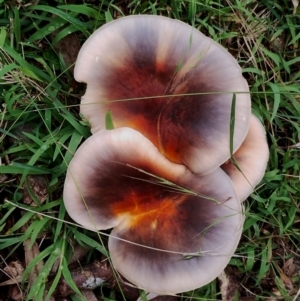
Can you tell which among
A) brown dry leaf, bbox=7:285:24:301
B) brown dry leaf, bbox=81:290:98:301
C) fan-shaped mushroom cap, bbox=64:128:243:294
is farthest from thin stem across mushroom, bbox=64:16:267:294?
brown dry leaf, bbox=7:285:24:301

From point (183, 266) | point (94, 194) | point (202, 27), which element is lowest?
point (183, 266)

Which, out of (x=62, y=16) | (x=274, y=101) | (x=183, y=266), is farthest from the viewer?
(x=274, y=101)

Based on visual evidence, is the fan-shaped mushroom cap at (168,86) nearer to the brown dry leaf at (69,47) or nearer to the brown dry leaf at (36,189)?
the brown dry leaf at (69,47)

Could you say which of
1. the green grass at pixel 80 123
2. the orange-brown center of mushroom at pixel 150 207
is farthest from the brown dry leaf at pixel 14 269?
the orange-brown center of mushroom at pixel 150 207

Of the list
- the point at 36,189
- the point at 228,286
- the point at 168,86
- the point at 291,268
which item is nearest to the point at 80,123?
the point at 36,189

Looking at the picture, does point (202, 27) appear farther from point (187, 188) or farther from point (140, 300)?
point (140, 300)

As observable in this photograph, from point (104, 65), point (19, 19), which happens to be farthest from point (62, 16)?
point (104, 65)
